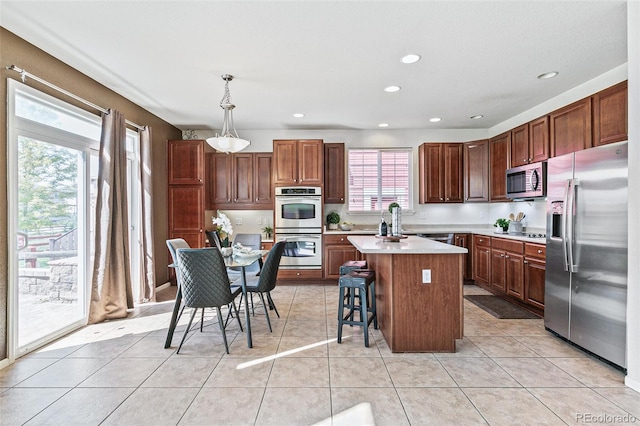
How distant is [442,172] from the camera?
5.40m

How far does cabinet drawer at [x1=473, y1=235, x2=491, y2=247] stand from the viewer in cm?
467

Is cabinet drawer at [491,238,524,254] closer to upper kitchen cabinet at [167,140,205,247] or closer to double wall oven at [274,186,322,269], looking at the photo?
double wall oven at [274,186,322,269]

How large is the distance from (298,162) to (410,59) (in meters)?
2.66

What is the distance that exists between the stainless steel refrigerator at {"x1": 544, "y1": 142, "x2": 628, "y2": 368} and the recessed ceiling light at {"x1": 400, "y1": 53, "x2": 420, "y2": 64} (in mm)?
1626

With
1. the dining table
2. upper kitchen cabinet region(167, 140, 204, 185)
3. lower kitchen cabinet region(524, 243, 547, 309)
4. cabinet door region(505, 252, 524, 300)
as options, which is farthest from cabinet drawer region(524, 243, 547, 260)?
upper kitchen cabinet region(167, 140, 204, 185)

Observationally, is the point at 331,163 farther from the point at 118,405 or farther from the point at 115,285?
the point at 118,405

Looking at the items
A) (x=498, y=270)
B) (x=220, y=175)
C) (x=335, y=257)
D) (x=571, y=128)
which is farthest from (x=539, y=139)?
(x=220, y=175)

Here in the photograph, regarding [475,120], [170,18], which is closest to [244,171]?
[170,18]

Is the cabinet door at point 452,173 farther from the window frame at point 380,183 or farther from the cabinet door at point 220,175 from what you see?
the cabinet door at point 220,175

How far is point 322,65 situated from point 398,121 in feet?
7.98

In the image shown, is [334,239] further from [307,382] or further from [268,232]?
[307,382]

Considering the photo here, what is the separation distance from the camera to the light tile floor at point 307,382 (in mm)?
1914

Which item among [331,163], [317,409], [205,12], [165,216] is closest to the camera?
[317,409]

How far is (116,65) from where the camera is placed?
3105 millimetres
